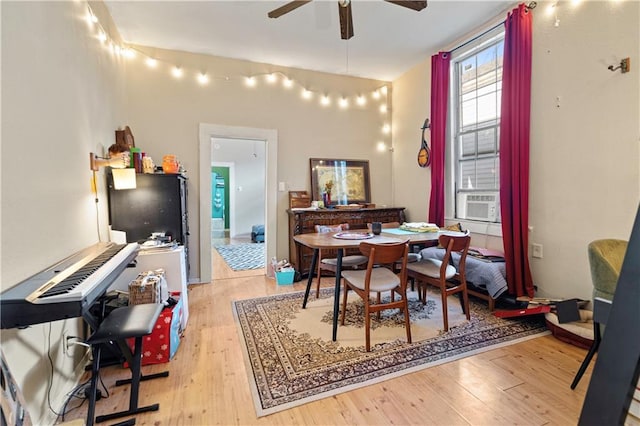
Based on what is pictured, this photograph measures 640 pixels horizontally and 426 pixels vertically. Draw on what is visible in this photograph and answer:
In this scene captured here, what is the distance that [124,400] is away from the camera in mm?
1693

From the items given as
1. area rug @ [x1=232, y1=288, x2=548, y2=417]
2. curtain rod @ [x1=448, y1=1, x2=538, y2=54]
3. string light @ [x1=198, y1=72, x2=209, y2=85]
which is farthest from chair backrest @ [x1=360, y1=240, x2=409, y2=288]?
string light @ [x1=198, y1=72, x2=209, y2=85]

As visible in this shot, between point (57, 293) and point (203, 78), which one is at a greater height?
point (203, 78)

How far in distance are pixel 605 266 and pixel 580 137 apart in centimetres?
137

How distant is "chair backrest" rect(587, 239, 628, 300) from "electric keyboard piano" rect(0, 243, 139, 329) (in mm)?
2594

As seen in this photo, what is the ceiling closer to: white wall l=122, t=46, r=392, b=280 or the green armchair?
white wall l=122, t=46, r=392, b=280

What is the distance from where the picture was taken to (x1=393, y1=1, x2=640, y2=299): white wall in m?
2.22

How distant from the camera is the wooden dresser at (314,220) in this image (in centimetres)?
396

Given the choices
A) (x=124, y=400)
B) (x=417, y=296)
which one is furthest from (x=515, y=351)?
(x=124, y=400)

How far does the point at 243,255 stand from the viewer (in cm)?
570

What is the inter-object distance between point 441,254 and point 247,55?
3.53m

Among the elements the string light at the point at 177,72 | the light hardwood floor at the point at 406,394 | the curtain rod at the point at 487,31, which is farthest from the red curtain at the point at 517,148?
the string light at the point at 177,72

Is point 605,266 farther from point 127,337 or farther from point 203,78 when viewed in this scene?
point 203,78

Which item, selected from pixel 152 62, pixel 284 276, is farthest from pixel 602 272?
pixel 152 62

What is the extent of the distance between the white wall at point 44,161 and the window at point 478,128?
386 centimetres
